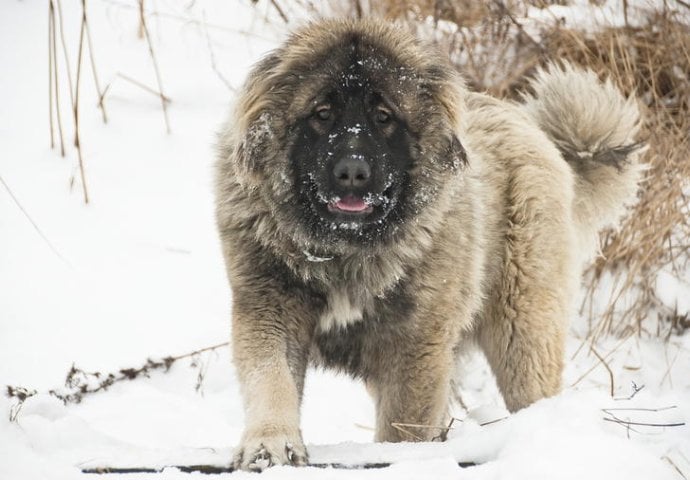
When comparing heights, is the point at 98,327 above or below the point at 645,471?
above

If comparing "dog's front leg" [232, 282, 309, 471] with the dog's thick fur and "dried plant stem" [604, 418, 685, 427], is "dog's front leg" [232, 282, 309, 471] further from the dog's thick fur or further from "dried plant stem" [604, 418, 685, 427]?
"dried plant stem" [604, 418, 685, 427]

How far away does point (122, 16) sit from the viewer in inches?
277

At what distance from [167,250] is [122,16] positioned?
8.36 feet

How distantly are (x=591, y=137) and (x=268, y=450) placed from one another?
2.63 metres

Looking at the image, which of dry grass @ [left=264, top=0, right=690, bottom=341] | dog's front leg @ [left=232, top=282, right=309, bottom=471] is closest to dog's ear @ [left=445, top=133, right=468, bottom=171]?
dog's front leg @ [left=232, top=282, right=309, bottom=471]

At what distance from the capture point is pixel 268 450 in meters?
2.74

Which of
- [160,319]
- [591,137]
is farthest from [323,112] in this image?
[160,319]

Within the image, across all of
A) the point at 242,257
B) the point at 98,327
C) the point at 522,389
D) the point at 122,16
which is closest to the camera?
the point at 242,257

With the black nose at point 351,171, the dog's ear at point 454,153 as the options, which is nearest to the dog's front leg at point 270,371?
the black nose at point 351,171

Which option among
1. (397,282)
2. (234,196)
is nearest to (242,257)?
(234,196)

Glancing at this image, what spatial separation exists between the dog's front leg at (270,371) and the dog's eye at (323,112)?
2.37ft

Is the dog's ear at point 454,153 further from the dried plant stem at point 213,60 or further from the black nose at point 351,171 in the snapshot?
the dried plant stem at point 213,60

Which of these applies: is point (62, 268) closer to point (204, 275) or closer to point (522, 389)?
point (204, 275)

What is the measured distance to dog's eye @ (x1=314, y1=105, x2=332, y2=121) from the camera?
3302 mm
